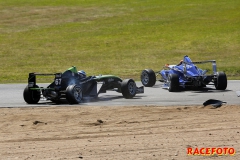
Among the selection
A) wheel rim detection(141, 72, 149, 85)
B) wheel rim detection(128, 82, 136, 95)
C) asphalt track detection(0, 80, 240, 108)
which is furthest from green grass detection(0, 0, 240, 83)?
wheel rim detection(128, 82, 136, 95)

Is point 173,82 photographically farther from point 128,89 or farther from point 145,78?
point 145,78

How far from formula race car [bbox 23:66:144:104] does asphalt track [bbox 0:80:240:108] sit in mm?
217

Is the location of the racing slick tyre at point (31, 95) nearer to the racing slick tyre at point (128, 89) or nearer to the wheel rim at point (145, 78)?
the racing slick tyre at point (128, 89)

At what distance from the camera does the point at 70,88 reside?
691 inches

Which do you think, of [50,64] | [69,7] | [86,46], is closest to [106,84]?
[50,64]

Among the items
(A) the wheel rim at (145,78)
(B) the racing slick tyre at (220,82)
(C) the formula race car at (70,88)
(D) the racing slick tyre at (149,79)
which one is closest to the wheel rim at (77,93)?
(C) the formula race car at (70,88)

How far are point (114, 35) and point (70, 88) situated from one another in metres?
32.7

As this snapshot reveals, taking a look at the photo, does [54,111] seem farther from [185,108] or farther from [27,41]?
[27,41]

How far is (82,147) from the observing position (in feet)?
35.3

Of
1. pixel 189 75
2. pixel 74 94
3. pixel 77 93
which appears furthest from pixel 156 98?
pixel 74 94

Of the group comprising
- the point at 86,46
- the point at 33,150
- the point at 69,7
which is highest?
the point at 69,7

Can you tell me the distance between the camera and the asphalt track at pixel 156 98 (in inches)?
706

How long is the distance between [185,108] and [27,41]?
109ft

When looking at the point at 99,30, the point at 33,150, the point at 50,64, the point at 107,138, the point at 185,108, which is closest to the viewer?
the point at 33,150
